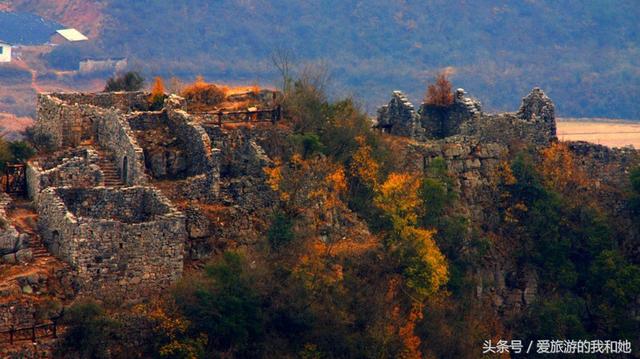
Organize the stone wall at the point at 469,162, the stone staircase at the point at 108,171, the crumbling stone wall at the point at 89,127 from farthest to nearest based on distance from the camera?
the stone wall at the point at 469,162, the crumbling stone wall at the point at 89,127, the stone staircase at the point at 108,171

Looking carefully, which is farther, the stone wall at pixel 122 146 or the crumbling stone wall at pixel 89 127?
the crumbling stone wall at pixel 89 127

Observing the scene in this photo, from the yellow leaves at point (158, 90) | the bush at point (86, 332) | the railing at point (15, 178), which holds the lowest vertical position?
the bush at point (86, 332)

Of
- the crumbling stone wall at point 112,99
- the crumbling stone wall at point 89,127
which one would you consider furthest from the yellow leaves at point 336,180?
the crumbling stone wall at point 112,99

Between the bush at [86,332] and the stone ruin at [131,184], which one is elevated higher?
the stone ruin at [131,184]

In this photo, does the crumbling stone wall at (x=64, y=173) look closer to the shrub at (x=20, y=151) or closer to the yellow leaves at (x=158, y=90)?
the shrub at (x=20, y=151)

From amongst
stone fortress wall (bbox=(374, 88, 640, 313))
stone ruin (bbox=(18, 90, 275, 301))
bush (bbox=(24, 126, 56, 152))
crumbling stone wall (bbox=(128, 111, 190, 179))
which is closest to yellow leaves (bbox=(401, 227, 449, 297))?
stone ruin (bbox=(18, 90, 275, 301))

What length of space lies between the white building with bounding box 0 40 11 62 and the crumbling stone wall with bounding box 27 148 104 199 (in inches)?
1641

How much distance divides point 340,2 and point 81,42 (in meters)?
18.0

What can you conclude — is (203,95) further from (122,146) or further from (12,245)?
(12,245)

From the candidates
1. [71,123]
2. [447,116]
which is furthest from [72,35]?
[71,123]

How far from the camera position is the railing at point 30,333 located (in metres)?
59.7

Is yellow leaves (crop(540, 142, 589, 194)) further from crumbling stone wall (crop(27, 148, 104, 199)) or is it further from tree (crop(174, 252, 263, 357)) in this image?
crumbling stone wall (crop(27, 148, 104, 199))

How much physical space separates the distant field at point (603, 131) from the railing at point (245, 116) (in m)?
24.8

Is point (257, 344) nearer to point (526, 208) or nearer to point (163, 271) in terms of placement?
point (163, 271)
